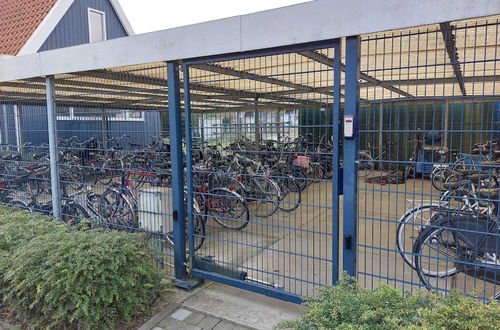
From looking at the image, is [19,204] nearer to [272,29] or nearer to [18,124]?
[18,124]

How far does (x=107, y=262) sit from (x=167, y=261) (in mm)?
1034

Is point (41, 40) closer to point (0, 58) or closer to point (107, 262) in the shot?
point (0, 58)

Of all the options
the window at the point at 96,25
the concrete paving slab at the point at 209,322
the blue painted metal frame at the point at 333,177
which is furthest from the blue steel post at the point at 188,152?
the window at the point at 96,25

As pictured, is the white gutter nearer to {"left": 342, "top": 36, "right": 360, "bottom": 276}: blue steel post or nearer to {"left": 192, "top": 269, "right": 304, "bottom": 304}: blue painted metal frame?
{"left": 342, "top": 36, "right": 360, "bottom": 276}: blue steel post

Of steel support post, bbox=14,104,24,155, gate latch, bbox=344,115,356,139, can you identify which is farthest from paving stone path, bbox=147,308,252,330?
steel support post, bbox=14,104,24,155

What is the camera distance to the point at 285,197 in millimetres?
5332

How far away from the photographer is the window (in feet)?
38.0

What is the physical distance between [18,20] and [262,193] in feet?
33.9

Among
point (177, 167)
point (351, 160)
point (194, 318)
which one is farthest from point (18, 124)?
point (351, 160)

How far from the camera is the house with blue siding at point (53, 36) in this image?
A: 424 centimetres

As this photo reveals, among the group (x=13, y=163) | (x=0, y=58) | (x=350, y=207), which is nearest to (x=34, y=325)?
(x=350, y=207)

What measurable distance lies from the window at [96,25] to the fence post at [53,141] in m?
8.61

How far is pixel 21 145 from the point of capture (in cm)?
523

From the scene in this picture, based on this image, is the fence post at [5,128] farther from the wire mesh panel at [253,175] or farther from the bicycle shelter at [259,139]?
the wire mesh panel at [253,175]
